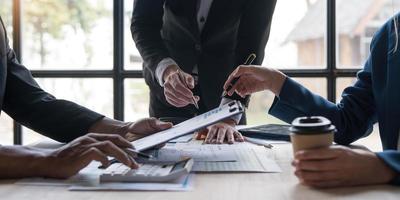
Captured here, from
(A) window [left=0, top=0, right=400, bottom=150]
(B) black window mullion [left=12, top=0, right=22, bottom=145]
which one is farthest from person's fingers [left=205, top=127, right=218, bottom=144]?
(B) black window mullion [left=12, top=0, right=22, bottom=145]

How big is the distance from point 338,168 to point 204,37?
1120mm

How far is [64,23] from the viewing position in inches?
126

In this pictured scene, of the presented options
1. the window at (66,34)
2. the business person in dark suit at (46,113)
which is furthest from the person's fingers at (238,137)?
the window at (66,34)

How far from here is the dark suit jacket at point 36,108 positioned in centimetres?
139

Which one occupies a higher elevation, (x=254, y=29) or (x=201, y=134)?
(x=254, y=29)

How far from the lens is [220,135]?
1.43m

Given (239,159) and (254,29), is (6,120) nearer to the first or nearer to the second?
(254,29)

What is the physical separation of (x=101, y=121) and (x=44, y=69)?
1.90 m

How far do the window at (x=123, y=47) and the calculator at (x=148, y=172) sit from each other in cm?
195

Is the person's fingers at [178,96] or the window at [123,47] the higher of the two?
the window at [123,47]

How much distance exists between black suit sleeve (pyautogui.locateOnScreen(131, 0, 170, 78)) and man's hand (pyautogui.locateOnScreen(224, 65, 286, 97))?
408 mm

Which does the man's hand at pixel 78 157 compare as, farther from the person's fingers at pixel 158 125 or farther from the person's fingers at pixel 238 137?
the person's fingers at pixel 238 137

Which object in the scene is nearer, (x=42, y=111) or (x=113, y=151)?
(x=113, y=151)

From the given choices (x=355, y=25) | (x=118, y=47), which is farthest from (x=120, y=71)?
(x=355, y=25)
